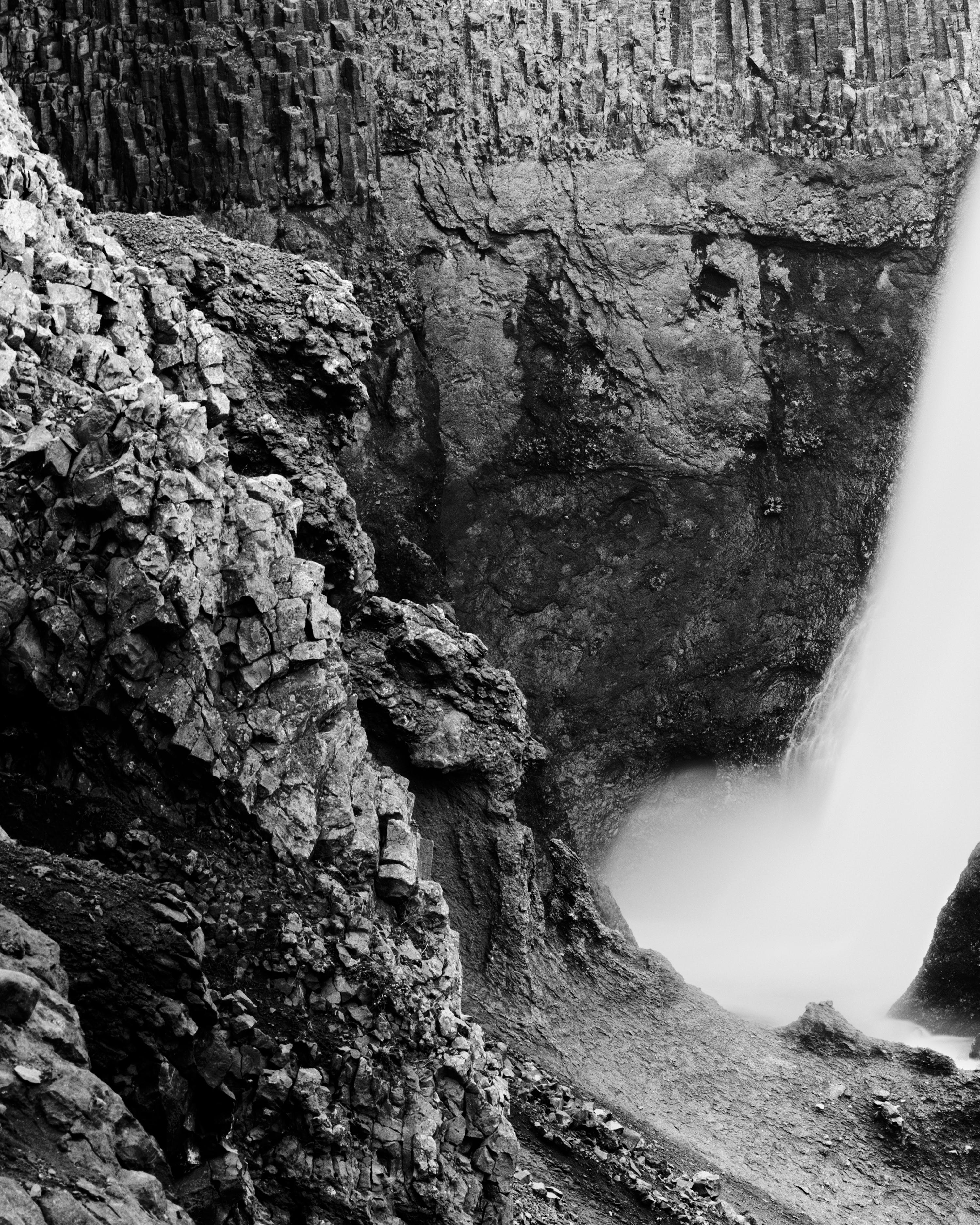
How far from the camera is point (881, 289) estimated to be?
37.3 meters

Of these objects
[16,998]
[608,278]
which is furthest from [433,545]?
[16,998]

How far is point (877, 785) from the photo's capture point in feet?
117

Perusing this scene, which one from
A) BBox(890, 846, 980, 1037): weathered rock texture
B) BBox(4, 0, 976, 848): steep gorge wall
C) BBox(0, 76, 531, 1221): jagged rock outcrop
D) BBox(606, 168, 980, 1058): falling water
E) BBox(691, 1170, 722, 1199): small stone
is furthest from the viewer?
BBox(606, 168, 980, 1058): falling water

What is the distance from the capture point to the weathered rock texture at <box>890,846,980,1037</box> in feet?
92.2

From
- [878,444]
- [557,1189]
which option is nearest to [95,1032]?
[557,1189]

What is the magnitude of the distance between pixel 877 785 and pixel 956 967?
26.0 feet

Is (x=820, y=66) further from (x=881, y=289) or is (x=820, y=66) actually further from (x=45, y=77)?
(x=45, y=77)

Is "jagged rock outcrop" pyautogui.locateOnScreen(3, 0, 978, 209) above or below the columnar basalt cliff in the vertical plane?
above

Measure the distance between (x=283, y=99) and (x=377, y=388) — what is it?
7545mm

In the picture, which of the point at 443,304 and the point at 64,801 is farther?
the point at 443,304

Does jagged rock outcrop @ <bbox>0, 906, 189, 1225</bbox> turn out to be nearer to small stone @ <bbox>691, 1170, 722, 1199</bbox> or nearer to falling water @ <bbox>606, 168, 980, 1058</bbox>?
small stone @ <bbox>691, 1170, 722, 1199</bbox>

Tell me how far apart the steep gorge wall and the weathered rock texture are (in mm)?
10308

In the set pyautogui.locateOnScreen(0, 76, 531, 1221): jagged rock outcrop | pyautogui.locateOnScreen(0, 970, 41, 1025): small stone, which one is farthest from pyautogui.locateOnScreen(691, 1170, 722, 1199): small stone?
pyautogui.locateOnScreen(0, 970, 41, 1025): small stone

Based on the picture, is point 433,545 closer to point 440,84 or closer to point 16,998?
point 440,84
